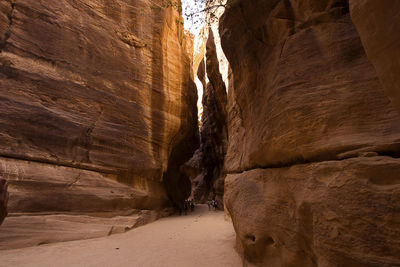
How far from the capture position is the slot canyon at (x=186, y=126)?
102 inches

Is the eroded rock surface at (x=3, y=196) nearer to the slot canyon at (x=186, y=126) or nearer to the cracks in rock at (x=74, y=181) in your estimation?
the slot canyon at (x=186, y=126)

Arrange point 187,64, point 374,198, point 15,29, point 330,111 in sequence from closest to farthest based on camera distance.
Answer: point 374,198 → point 330,111 → point 15,29 → point 187,64

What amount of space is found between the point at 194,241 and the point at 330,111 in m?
5.78

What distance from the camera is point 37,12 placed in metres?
9.11

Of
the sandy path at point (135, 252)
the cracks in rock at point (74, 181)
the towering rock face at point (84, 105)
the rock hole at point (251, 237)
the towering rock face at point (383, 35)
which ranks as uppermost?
the towering rock face at point (84, 105)

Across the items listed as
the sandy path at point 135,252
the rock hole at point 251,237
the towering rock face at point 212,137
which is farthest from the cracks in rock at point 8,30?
the towering rock face at point 212,137

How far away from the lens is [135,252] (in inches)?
232

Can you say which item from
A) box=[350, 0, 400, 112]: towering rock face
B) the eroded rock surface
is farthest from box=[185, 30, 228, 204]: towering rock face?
box=[350, 0, 400, 112]: towering rock face

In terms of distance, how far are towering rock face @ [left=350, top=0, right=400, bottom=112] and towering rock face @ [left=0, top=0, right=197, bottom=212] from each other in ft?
30.7

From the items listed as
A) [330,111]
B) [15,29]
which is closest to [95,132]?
[15,29]

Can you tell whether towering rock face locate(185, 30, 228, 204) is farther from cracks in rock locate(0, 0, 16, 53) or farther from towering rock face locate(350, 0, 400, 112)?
towering rock face locate(350, 0, 400, 112)

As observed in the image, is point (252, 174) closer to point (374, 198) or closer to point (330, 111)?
point (330, 111)

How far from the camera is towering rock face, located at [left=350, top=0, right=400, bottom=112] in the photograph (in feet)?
4.79

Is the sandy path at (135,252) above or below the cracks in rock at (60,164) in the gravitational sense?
below
